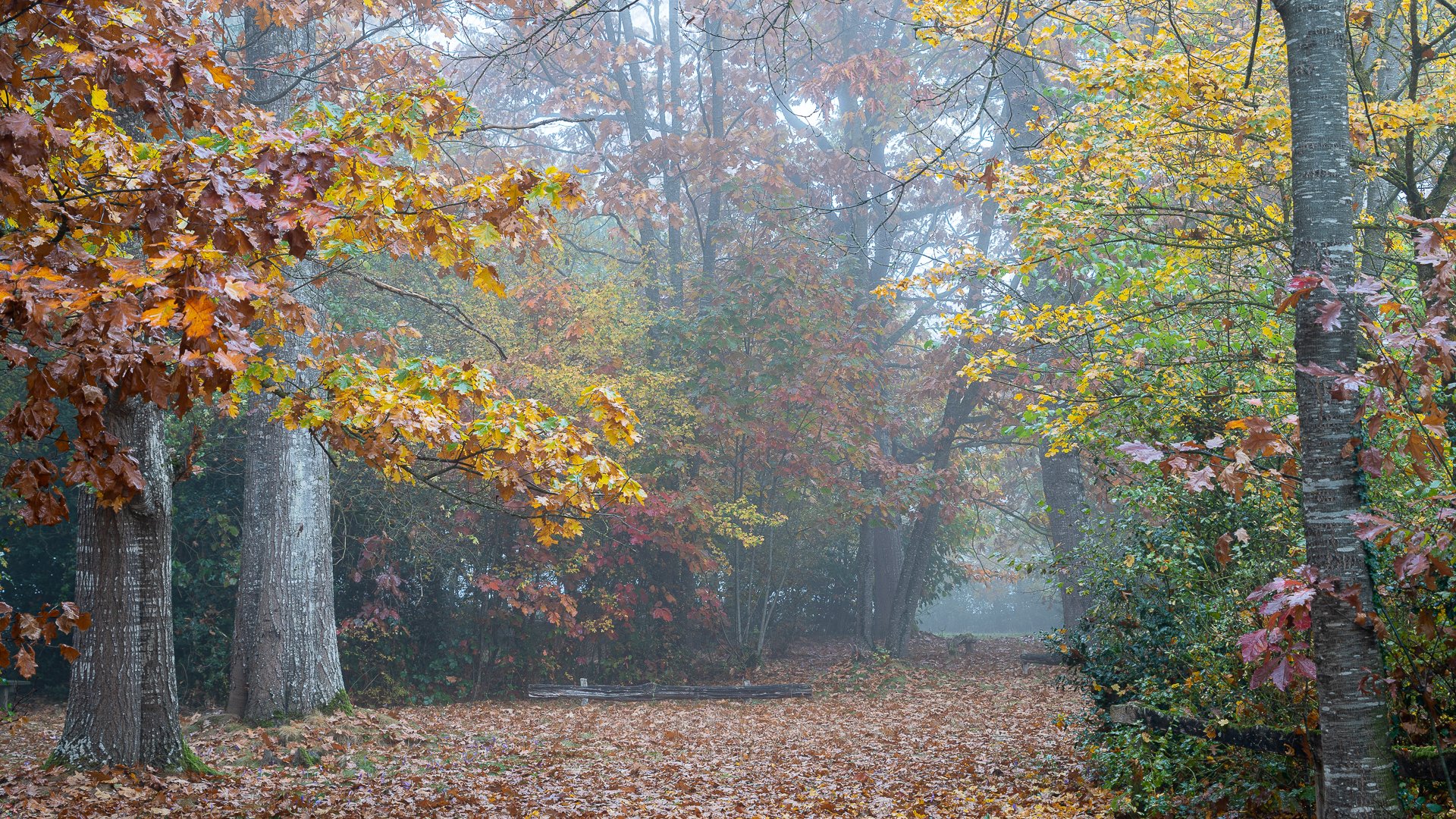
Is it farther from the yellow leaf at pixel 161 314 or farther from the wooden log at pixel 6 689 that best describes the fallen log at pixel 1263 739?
the wooden log at pixel 6 689

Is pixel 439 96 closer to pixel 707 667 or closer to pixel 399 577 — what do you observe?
pixel 399 577

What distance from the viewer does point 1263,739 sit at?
4.82 metres

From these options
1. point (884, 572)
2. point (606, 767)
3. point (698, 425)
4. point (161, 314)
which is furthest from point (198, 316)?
point (884, 572)

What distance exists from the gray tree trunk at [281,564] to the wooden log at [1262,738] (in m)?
7.24

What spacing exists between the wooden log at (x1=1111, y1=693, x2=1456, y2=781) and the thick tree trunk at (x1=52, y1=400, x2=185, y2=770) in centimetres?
655

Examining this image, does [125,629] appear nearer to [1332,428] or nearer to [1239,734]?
[1239,734]

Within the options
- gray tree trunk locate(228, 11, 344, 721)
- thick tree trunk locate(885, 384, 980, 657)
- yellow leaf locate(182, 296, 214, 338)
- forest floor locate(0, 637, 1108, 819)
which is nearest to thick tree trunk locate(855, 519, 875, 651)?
thick tree trunk locate(885, 384, 980, 657)

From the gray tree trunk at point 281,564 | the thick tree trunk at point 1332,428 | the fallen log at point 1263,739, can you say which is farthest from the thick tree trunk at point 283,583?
the thick tree trunk at point 1332,428

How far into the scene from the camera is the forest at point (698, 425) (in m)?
3.57

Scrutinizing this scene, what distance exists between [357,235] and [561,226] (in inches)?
538

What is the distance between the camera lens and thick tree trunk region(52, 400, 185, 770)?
6.42 metres

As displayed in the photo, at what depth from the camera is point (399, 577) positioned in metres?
13.4

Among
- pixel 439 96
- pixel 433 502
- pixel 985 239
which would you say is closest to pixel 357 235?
pixel 439 96

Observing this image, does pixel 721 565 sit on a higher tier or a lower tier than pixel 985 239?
lower
